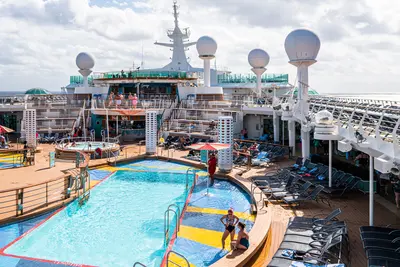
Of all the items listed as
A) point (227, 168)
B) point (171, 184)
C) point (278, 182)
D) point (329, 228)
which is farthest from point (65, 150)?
point (329, 228)

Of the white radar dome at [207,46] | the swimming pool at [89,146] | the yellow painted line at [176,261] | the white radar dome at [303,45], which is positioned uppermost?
the white radar dome at [207,46]

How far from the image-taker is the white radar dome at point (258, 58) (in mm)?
25755

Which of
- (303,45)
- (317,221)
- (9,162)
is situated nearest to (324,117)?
(317,221)

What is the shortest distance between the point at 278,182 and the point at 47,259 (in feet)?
22.3

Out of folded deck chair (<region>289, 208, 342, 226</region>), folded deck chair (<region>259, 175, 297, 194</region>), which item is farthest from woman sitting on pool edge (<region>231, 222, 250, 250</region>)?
folded deck chair (<region>259, 175, 297, 194</region>)

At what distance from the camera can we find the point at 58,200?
10.2m

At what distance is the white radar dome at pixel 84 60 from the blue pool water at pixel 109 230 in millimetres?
19366

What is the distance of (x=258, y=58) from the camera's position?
1014 inches

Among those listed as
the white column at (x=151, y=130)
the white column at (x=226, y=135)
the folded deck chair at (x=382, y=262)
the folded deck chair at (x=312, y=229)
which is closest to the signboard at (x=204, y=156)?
the white column at (x=226, y=135)

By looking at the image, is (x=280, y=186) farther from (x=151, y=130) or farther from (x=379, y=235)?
(x=151, y=130)

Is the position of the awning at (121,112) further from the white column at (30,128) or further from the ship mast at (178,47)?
the ship mast at (178,47)

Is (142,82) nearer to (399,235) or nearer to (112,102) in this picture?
(112,102)

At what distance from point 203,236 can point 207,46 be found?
21.1 m

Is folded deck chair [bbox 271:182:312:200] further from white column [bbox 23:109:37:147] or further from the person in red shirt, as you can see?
white column [bbox 23:109:37:147]
